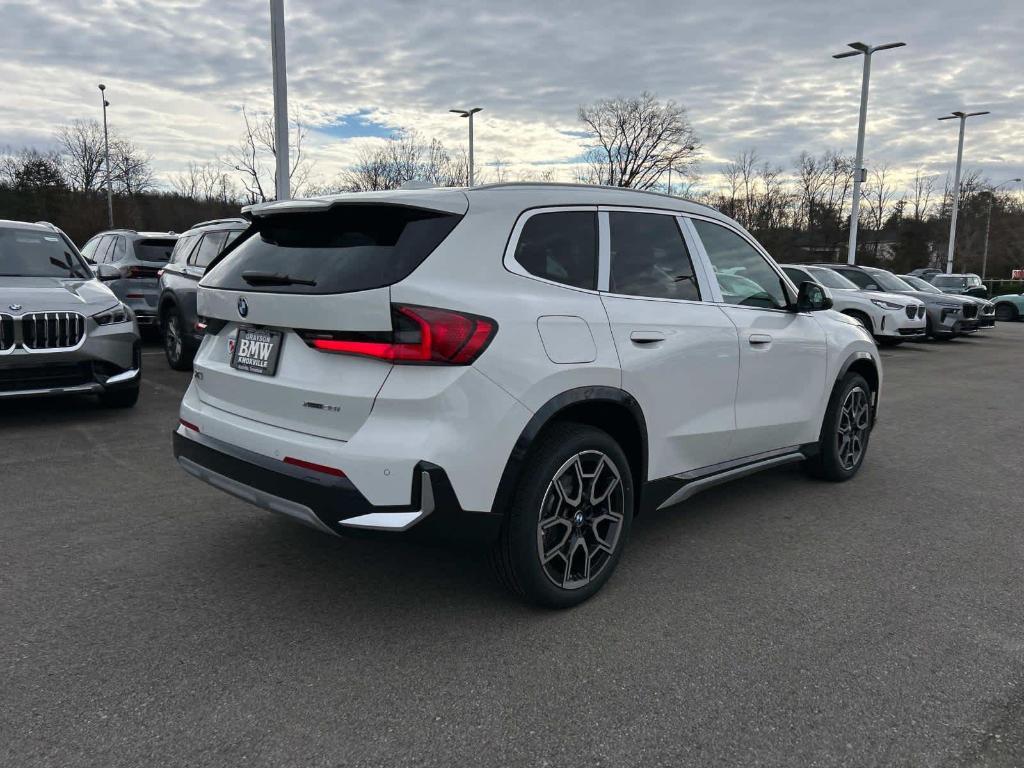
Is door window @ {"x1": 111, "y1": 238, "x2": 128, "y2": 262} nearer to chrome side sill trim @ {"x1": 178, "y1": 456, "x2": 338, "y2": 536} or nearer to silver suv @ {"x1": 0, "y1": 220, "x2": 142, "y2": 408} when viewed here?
silver suv @ {"x1": 0, "y1": 220, "x2": 142, "y2": 408}

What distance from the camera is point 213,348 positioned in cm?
355

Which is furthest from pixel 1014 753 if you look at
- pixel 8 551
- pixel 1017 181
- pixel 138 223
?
pixel 1017 181

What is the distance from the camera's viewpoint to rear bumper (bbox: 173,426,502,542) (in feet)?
9.04

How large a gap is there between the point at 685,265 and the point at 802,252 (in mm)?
54772

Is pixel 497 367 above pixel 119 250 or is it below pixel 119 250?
below

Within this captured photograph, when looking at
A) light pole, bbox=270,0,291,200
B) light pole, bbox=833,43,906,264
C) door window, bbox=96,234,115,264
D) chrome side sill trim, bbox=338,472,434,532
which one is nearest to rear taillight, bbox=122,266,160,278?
door window, bbox=96,234,115,264

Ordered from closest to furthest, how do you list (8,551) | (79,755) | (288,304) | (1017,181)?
(79,755) → (288,304) → (8,551) → (1017,181)

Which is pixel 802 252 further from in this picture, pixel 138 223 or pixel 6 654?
pixel 6 654

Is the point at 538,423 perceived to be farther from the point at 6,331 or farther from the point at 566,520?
the point at 6,331

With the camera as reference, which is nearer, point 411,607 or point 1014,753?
point 1014,753

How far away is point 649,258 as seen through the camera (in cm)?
377

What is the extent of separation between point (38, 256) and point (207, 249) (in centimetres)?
194

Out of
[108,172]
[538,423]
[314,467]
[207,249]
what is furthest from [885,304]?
[108,172]

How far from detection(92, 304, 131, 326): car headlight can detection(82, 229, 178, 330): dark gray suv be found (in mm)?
4288
